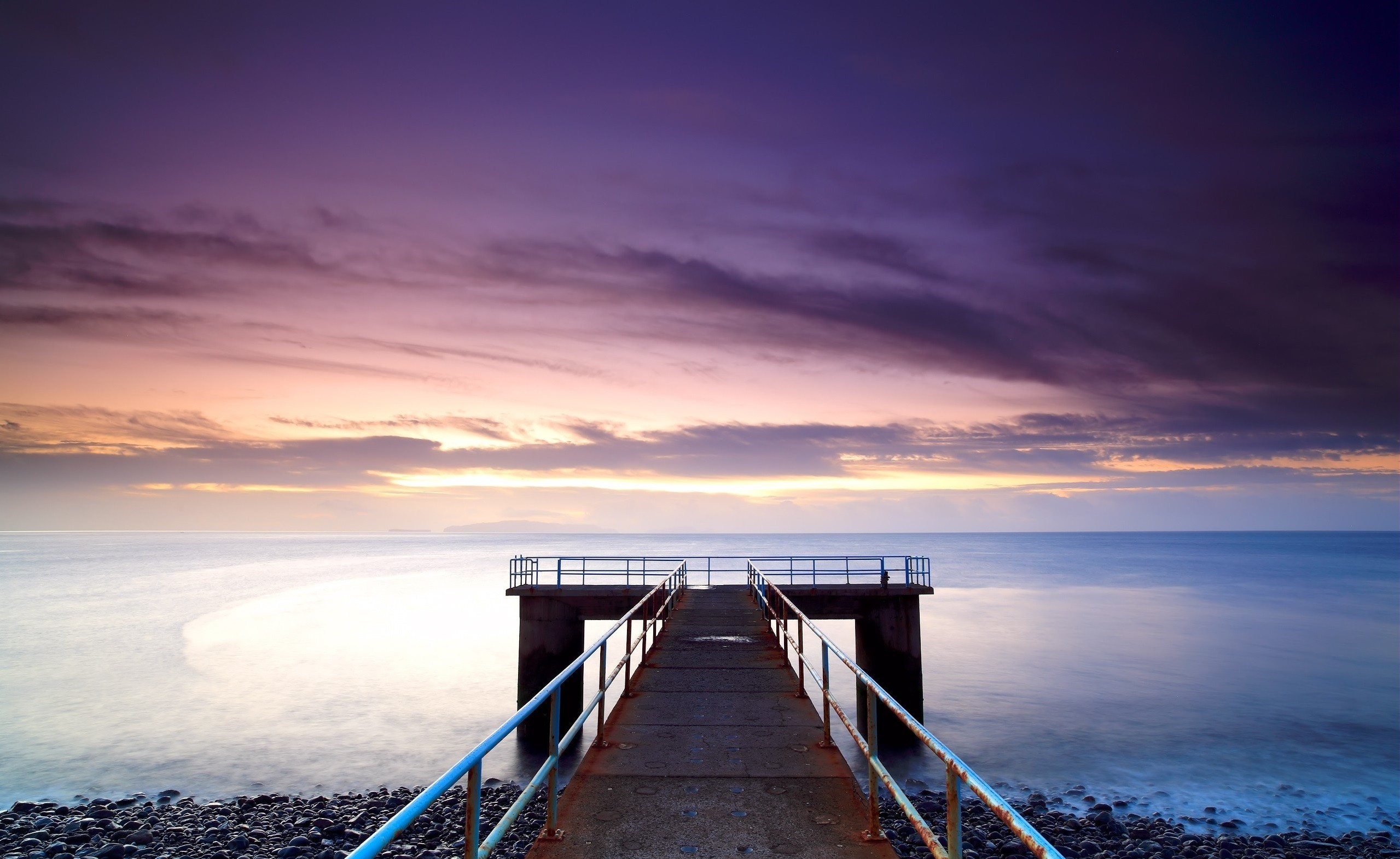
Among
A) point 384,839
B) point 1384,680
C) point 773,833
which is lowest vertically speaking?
point 1384,680

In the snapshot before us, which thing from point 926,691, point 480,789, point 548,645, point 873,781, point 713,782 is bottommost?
point 926,691

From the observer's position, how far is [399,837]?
1280cm

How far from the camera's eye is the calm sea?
1817 cm

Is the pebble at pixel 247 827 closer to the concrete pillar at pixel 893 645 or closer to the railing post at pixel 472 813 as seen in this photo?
the railing post at pixel 472 813

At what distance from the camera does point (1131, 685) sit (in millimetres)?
29219

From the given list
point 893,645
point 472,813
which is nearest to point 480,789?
point 472,813

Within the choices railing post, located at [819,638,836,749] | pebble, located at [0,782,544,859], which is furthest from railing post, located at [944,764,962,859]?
pebble, located at [0,782,544,859]

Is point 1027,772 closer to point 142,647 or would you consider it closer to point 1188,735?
point 1188,735

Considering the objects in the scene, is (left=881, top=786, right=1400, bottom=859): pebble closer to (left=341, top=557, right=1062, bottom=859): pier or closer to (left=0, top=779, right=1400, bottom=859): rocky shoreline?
(left=0, top=779, right=1400, bottom=859): rocky shoreline

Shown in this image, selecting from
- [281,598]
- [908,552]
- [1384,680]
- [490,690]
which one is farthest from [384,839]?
[908,552]

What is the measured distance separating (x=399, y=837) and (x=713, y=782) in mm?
9010

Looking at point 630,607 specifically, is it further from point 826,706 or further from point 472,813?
point 472,813

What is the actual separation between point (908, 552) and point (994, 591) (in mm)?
78204

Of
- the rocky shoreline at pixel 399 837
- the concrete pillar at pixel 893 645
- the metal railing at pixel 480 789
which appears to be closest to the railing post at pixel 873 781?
the metal railing at pixel 480 789
